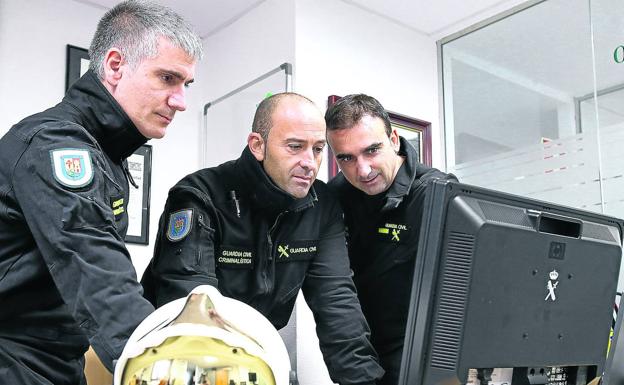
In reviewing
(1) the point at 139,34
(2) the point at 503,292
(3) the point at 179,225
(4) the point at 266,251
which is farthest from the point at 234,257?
(2) the point at 503,292

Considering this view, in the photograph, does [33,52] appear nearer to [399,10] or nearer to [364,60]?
[364,60]

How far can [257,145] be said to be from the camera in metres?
1.95

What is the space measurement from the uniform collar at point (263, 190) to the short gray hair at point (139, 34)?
48 cm

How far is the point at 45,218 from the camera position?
1087 millimetres

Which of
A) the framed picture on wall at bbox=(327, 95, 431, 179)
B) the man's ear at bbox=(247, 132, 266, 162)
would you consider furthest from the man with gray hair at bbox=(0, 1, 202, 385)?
the framed picture on wall at bbox=(327, 95, 431, 179)

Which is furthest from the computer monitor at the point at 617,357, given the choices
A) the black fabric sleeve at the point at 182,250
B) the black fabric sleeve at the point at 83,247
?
the black fabric sleeve at the point at 83,247

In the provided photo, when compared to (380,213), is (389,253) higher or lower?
lower

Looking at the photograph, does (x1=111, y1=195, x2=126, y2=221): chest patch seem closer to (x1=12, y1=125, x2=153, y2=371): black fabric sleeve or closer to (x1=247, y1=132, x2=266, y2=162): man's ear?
(x1=12, y1=125, x2=153, y2=371): black fabric sleeve

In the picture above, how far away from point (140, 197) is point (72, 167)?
223 centimetres

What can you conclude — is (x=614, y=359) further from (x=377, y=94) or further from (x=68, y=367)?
(x=377, y=94)

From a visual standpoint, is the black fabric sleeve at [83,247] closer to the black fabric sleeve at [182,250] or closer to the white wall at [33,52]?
the black fabric sleeve at [182,250]

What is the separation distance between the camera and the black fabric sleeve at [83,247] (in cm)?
101

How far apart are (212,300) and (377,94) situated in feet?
8.99

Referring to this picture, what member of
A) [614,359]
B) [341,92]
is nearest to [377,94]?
[341,92]
